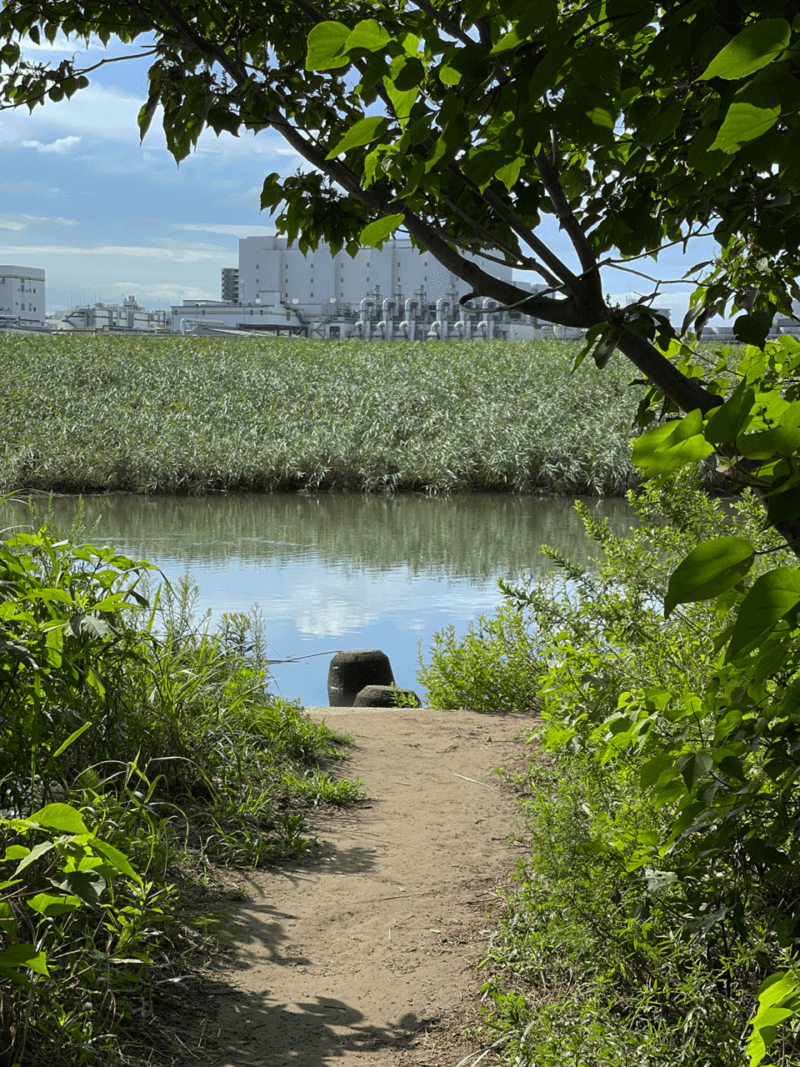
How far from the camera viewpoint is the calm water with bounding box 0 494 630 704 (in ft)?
25.8

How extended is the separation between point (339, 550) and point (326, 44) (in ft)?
31.0

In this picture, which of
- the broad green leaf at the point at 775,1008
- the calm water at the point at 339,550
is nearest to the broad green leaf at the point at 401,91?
the broad green leaf at the point at 775,1008

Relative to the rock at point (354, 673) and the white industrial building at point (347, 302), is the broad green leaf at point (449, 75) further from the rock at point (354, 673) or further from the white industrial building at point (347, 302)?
the white industrial building at point (347, 302)

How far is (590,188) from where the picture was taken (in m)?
2.96

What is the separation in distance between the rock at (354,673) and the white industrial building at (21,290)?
226 ft

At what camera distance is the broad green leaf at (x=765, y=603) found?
86cm

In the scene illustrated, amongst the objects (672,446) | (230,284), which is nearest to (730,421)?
(672,446)

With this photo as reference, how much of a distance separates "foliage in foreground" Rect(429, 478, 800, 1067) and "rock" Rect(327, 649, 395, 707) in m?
3.54

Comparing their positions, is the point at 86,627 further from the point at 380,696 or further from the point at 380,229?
the point at 380,696

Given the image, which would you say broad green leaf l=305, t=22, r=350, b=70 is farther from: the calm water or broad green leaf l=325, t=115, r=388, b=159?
the calm water

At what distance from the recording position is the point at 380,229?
1326mm

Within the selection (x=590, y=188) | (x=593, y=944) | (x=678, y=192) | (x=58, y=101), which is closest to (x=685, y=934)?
(x=593, y=944)

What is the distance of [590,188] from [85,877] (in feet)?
8.00

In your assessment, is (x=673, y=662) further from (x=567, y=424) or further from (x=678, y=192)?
(x=567, y=424)
